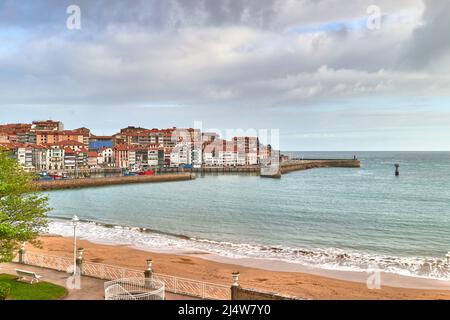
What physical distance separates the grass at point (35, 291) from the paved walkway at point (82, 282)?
0.42m

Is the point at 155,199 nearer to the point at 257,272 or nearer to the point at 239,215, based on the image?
the point at 239,215

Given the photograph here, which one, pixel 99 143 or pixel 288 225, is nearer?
pixel 288 225

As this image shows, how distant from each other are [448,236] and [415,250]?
764cm

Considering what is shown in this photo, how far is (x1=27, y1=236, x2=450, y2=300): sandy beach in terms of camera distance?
22.4 m

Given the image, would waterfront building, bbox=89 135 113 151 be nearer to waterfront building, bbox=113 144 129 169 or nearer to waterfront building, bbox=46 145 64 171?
waterfront building, bbox=113 144 129 169

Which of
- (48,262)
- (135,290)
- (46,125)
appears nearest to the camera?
(135,290)

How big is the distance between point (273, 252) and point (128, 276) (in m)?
14.3

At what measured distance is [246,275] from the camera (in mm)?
25875

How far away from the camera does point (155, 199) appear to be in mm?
70125

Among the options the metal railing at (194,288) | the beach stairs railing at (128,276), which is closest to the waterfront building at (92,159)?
the beach stairs railing at (128,276)

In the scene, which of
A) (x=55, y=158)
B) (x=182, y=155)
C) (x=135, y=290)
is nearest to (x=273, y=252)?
(x=135, y=290)

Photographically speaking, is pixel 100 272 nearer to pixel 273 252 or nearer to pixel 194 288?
pixel 194 288

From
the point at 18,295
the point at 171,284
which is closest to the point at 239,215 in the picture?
the point at 171,284

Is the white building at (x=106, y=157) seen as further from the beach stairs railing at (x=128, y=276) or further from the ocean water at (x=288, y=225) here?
the beach stairs railing at (x=128, y=276)
